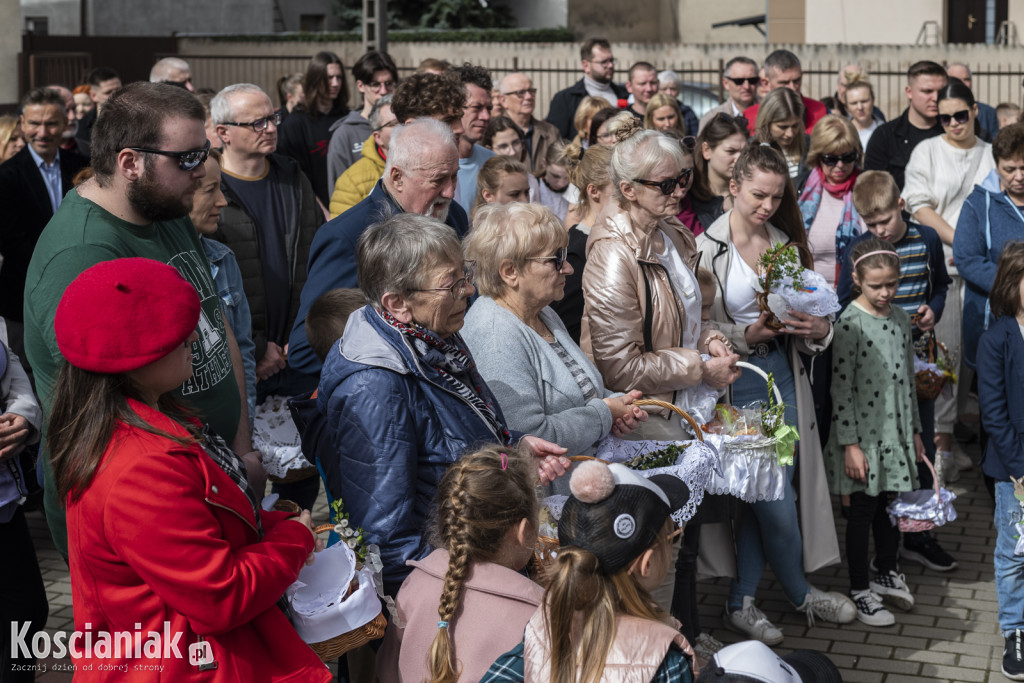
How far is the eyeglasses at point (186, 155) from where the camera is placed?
307cm

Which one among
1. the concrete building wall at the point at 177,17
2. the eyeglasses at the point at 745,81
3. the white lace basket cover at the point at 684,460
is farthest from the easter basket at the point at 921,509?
the concrete building wall at the point at 177,17

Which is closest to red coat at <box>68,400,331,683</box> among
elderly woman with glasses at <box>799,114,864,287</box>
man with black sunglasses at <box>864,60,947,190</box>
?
elderly woman with glasses at <box>799,114,864,287</box>

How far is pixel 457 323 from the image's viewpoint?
3230mm

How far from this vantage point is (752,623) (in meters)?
4.90

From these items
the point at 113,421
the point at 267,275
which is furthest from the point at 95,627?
the point at 267,275

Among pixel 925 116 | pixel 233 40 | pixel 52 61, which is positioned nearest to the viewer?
pixel 925 116

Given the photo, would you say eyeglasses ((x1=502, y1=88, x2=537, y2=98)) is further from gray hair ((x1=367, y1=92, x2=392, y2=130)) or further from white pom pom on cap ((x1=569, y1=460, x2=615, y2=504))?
white pom pom on cap ((x1=569, y1=460, x2=615, y2=504))

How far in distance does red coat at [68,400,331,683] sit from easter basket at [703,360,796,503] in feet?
6.79

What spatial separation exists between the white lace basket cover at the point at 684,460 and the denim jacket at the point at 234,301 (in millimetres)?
1456

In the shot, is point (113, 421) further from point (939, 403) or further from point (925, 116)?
point (925, 116)

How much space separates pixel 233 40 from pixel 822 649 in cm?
2752

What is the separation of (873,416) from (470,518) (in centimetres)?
308

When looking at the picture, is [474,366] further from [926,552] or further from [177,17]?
[177,17]

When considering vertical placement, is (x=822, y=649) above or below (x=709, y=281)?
below
